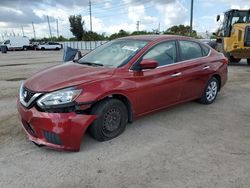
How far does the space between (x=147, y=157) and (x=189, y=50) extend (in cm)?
269

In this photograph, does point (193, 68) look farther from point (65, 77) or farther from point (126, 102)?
point (65, 77)

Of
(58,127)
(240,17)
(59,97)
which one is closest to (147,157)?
(58,127)

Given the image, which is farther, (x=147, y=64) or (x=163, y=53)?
(x=163, y=53)

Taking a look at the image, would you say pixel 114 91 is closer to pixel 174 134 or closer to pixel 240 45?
pixel 174 134

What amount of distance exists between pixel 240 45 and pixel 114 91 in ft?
33.6

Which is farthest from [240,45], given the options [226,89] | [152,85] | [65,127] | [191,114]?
[65,127]

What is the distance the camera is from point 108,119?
153 inches

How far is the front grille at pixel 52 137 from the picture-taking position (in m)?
3.42

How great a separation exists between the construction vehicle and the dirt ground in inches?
322

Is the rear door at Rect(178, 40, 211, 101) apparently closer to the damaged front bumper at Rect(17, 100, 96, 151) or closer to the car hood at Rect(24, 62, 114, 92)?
the car hood at Rect(24, 62, 114, 92)

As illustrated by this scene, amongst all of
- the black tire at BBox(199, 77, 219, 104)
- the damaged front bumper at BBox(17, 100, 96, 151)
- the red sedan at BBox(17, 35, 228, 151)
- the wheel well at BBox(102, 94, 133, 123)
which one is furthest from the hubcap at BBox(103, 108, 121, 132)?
the black tire at BBox(199, 77, 219, 104)

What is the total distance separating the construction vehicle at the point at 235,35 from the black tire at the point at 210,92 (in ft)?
23.5

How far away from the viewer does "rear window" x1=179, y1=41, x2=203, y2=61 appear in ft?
16.8

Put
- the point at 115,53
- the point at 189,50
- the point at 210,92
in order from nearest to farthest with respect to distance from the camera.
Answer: the point at 115,53 < the point at 189,50 < the point at 210,92
